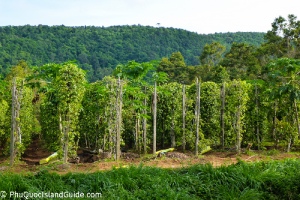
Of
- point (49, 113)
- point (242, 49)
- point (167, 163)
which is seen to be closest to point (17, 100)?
point (49, 113)

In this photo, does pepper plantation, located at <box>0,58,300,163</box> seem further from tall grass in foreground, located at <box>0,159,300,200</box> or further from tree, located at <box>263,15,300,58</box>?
tree, located at <box>263,15,300,58</box>

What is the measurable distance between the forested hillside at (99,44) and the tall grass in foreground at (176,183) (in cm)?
3991

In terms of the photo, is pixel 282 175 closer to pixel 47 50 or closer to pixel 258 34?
pixel 47 50

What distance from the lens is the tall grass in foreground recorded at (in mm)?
5059

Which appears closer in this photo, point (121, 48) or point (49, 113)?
point (49, 113)

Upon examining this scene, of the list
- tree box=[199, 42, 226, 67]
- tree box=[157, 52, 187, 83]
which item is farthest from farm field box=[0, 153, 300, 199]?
tree box=[199, 42, 226, 67]

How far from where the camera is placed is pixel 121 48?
190 feet

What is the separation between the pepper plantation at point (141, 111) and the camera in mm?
8055

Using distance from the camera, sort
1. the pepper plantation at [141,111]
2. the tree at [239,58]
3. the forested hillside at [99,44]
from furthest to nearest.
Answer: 1. the forested hillside at [99,44]
2. the tree at [239,58]
3. the pepper plantation at [141,111]

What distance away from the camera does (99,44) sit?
5953 cm

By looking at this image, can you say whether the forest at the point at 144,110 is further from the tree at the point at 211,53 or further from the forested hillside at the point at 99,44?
the forested hillside at the point at 99,44

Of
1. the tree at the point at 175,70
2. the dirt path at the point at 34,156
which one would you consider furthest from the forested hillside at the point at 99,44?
the dirt path at the point at 34,156

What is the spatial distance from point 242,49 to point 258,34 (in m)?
43.3

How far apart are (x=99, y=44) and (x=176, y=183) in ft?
190
